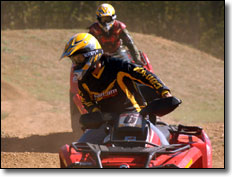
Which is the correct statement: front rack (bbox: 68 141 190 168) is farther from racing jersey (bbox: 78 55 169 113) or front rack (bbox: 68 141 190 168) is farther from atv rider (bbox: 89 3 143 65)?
atv rider (bbox: 89 3 143 65)

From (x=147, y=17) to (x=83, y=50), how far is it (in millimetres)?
31874

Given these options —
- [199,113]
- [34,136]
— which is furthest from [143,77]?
[199,113]

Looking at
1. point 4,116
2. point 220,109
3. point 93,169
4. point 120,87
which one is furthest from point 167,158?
point 220,109

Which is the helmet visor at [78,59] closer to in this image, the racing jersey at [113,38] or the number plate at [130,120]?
the number plate at [130,120]

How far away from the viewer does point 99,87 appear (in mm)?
5418

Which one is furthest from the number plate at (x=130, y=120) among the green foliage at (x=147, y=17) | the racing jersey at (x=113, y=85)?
the green foliage at (x=147, y=17)

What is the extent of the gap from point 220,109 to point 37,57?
389 inches

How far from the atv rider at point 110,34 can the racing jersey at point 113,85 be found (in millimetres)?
4665

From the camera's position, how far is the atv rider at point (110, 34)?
10.1 metres

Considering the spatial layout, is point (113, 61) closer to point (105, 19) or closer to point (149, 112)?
point (149, 112)

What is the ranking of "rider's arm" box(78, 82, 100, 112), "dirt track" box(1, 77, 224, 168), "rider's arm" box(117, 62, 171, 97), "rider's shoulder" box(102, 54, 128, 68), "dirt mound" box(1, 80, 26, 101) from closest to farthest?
"rider's arm" box(117, 62, 171, 97)
"rider's shoulder" box(102, 54, 128, 68)
"rider's arm" box(78, 82, 100, 112)
"dirt track" box(1, 77, 224, 168)
"dirt mound" box(1, 80, 26, 101)

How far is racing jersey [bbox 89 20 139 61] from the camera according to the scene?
33.4ft

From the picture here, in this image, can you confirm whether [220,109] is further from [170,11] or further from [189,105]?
[170,11]

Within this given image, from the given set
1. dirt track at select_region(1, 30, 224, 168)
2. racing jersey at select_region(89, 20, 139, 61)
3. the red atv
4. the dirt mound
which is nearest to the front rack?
the red atv
